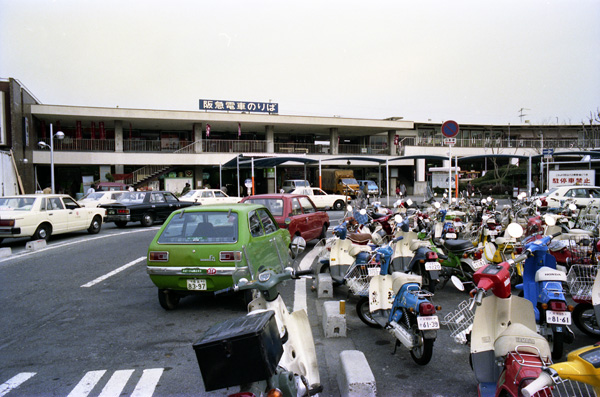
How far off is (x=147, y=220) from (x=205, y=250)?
1344cm

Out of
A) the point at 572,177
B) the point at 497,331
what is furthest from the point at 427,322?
the point at 572,177

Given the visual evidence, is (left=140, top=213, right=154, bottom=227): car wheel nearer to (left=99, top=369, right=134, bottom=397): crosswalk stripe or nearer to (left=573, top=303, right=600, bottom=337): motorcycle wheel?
(left=99, top=369, right=134, bottom=397): crosswalk stripe

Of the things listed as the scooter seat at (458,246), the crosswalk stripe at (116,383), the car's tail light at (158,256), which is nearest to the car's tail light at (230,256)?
the car's tail light at (158,256)

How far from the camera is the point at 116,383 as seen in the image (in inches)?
160

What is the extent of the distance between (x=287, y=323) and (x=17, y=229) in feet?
39.9

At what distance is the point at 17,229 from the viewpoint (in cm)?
1238

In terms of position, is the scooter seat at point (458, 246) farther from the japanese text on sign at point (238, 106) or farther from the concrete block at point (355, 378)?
the japanese text on sign at point (238, 106)

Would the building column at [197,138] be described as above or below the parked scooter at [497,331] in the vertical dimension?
above

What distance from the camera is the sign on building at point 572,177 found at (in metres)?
22.1

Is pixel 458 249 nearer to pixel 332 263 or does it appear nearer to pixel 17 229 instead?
pixel 332 263

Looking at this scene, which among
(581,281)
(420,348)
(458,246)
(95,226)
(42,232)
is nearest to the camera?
(420,348)

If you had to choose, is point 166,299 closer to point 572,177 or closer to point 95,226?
point 95,226

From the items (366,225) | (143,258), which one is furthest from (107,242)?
(366,225)

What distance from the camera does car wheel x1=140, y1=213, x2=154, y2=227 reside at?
1813 centimetres
